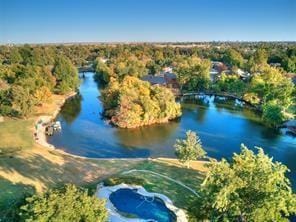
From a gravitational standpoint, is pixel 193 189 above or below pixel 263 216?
below

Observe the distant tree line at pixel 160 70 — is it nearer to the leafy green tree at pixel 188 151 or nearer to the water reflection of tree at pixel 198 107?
the water reflection of tree at pixel 198 107

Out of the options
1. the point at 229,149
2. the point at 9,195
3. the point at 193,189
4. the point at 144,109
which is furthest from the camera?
the point at 144,109

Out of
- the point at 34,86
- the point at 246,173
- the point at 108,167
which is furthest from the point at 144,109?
the point at 246,173

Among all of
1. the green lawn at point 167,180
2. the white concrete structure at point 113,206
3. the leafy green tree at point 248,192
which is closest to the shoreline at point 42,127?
the green lawn at point 167,180

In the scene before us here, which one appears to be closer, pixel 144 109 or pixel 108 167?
pixel 108 167

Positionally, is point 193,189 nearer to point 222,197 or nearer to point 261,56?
point 222,197

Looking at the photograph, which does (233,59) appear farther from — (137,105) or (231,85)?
(137,105)

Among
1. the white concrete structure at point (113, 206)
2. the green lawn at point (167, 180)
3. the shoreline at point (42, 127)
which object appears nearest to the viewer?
the white concrete structure at point (113, 206)
